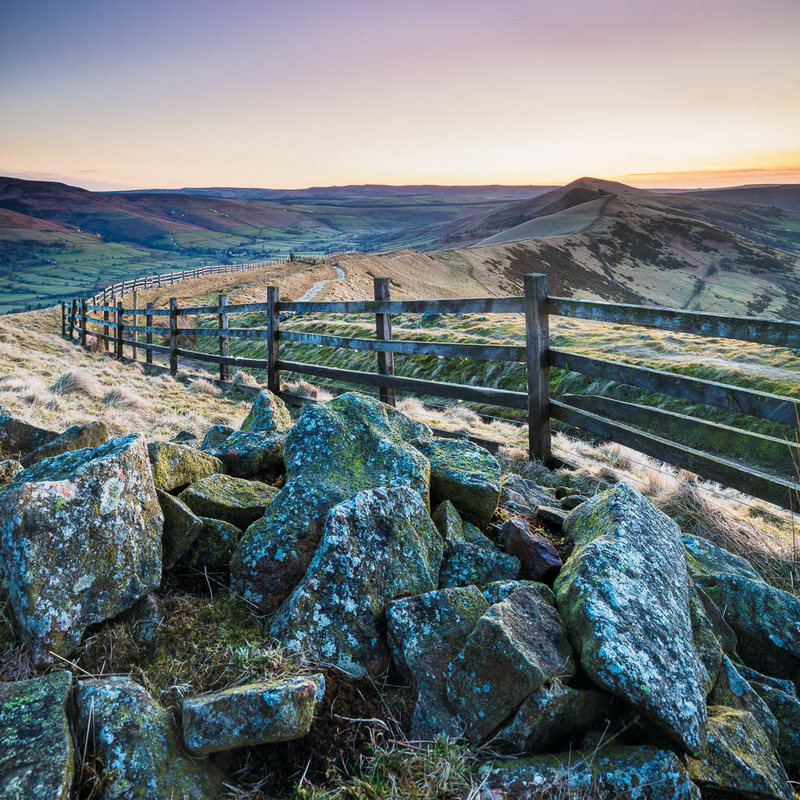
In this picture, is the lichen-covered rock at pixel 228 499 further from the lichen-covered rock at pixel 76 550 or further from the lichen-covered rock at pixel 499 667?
the lichen-covered rock at pixel 499 667

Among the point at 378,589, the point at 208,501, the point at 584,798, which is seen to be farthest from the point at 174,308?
the point at 584,798

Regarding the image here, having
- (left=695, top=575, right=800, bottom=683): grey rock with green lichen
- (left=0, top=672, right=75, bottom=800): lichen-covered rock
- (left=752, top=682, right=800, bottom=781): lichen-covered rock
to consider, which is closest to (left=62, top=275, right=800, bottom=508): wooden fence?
(left=695, top=575, right=800, bottom=683): grey rock with green lichen

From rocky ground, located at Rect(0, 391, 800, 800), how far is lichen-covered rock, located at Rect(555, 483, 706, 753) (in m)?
0.01

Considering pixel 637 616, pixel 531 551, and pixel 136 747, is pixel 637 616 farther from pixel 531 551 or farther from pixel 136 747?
pixel 136 747

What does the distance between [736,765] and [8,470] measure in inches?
177

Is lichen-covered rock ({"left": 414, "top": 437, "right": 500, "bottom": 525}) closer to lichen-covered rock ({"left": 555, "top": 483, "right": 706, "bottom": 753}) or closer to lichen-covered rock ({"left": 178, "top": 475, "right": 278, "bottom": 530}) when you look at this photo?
lichen-covered rock ({"left": 555, "top": 483, "right": 706, "bottom": 753})

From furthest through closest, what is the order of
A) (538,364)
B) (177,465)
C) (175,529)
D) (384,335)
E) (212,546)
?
1. (384,335)
2. (538,364)
3. (177,465)
4. (212,546)
5. (175,529)

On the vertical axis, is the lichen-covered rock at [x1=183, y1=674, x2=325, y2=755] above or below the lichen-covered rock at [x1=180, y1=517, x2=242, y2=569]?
below

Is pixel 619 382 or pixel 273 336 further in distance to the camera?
pixel 273 336

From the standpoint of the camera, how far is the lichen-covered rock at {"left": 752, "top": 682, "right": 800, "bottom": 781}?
282 centimetres

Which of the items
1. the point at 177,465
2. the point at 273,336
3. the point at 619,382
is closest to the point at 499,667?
the point at 177,465

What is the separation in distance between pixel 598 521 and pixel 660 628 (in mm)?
883

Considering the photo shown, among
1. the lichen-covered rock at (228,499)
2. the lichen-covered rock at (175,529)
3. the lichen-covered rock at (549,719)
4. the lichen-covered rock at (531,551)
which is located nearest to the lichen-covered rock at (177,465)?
the lichen-covered rock at (228,499)

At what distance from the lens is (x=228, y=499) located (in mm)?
3736
